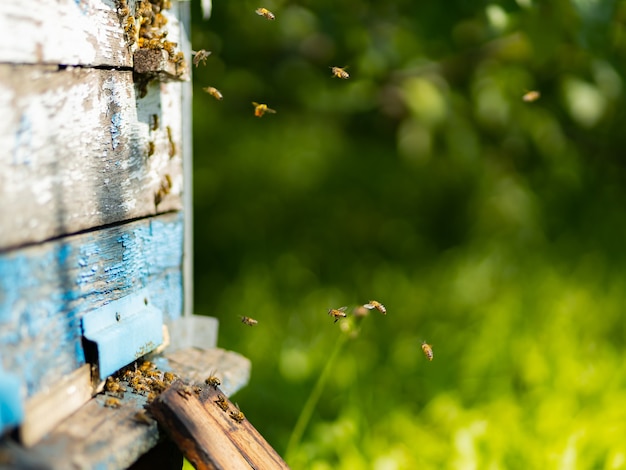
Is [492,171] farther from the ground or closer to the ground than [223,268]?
farther from the ground

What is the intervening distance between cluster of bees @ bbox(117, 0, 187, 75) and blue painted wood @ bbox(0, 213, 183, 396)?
1.47 ft

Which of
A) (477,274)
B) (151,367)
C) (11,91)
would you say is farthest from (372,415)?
(11,91)

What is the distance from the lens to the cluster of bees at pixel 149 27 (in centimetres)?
156

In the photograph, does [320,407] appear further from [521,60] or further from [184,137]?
[521,60]

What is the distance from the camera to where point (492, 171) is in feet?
16.0

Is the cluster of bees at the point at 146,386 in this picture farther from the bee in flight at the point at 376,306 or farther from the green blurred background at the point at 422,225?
the green blurred background at the point at 422,225

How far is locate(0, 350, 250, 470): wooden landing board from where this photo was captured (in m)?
1.19

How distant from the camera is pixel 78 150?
140 cm

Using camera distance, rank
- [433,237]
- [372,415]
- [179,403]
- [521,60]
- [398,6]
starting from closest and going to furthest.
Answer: [179,403] < [372,415] < [398,6] < [521,60] < [433,237]

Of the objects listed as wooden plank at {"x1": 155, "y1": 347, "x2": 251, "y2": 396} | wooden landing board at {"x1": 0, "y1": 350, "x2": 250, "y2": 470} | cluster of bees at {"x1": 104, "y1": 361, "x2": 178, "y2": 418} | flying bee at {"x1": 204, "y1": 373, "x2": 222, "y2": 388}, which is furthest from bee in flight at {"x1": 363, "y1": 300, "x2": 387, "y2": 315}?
wooden landing board at {"x1": 0, "y1": 350, "x2": 250, "y2": 470}

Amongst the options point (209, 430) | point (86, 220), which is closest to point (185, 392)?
point (209, 430)

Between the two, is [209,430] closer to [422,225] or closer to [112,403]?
[112,403]

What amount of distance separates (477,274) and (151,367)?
3298 mm

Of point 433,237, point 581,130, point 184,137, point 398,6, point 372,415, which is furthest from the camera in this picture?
point 433,237
